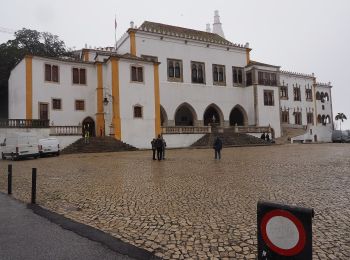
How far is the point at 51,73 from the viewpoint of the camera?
34875mm

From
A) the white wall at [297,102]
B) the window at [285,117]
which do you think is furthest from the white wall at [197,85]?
the white wall at [297,102]

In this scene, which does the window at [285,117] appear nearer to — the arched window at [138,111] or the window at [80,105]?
the arched window at [138,111]

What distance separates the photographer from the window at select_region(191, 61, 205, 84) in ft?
145

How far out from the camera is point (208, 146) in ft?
120

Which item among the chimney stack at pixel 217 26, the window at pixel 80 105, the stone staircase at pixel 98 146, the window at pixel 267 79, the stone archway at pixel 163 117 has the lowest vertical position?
the stone staircase at pixel 98 146

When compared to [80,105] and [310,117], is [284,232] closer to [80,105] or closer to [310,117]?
[80,105]

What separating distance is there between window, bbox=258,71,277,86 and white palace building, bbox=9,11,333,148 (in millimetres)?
154

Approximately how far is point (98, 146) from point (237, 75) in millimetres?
25223

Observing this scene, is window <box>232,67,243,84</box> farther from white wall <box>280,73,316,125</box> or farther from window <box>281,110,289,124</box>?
window <box>281,110,289,124</box>

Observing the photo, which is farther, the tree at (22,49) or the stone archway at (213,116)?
the stone archway at (213,116)

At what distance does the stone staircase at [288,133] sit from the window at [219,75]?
37.0 feet

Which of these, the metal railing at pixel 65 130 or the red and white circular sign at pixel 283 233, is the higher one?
the metal railing at pixel 65 130

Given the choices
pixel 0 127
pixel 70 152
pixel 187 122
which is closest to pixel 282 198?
pixel 70 152

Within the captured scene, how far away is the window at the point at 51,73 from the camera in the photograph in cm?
3462
